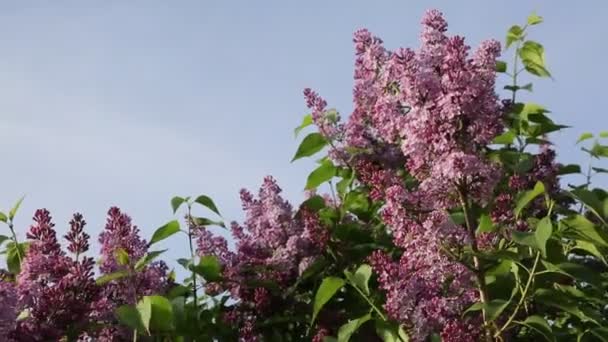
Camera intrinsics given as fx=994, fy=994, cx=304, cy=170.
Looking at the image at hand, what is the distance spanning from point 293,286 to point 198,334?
0.45 m

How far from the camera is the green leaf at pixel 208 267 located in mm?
4105

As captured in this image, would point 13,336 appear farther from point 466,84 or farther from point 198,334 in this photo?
point 466,84

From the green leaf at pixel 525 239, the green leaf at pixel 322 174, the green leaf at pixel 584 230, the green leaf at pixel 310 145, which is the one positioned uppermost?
the green leaf at pixel 310 145

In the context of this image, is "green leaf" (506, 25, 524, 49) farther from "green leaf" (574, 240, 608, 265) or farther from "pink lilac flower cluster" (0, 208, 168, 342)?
"pink lilac flower cluster" (0, 208, 168, 342)

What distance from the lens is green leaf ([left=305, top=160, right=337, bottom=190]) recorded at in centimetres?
469

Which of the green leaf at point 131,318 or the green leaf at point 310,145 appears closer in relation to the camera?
the green leaf at point 131,318

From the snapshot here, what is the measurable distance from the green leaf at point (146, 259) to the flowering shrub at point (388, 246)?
11 millimetres

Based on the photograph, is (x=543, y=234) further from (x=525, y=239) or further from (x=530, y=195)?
(x=530, y=195)

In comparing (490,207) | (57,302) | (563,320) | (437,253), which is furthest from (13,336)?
(563,320)

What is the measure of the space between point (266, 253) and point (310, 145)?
0.63 metres

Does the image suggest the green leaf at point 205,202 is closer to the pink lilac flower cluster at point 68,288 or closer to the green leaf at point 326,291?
the pink lilac flower cluster at point 68,288

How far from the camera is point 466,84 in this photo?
3297mm

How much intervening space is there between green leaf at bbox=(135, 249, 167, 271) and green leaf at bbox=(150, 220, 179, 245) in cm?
11

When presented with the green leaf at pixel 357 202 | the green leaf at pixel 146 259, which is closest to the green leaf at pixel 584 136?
the green leaf at pixel 357 202
